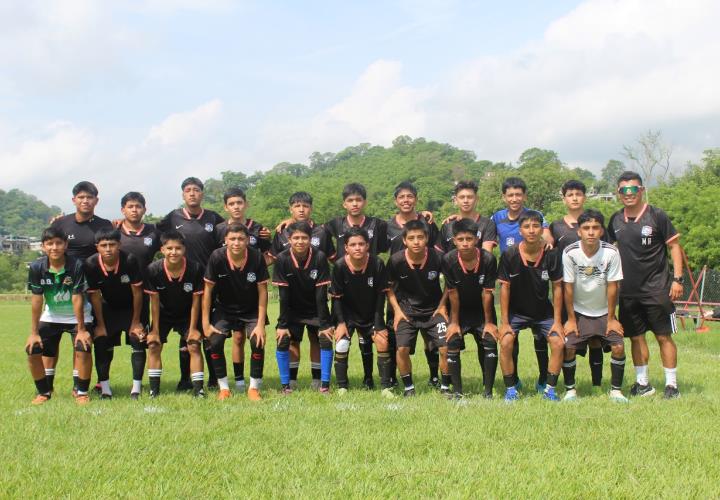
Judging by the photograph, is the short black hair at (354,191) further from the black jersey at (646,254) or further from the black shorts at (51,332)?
the black shorts at (51,332)

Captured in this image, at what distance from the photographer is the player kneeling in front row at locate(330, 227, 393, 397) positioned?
274 inches

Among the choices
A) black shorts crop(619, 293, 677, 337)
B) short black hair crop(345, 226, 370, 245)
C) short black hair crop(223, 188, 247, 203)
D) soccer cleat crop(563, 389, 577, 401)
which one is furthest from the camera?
short black hair crop(223, 188, 247, 203)

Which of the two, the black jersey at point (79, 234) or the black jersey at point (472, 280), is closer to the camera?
the black jersey at point (472, 280)

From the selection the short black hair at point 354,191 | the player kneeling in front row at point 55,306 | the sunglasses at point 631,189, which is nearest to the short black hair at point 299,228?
the short black hair at point 354,191

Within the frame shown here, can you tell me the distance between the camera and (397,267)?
23.2 feet

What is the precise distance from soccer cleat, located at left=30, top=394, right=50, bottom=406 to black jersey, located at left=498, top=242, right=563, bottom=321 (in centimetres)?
505

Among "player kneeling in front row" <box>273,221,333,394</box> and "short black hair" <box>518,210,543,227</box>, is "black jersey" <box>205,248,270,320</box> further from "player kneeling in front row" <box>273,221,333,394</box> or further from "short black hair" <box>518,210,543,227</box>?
"short black hair" <box>518,210,543,227</box>

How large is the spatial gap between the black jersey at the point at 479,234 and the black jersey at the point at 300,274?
151 cm

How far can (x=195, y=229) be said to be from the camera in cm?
784

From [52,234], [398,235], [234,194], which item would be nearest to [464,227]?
[398,235]

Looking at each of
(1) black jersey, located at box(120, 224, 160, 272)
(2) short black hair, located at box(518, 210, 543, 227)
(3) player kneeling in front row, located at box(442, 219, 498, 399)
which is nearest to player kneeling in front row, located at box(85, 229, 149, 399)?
(1) black jersey, located at box(120, 224, 160, 272)

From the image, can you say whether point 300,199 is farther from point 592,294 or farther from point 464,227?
point 592,294

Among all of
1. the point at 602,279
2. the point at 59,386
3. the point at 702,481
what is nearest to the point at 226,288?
the point at 59,386

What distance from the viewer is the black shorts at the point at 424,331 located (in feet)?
22.4
